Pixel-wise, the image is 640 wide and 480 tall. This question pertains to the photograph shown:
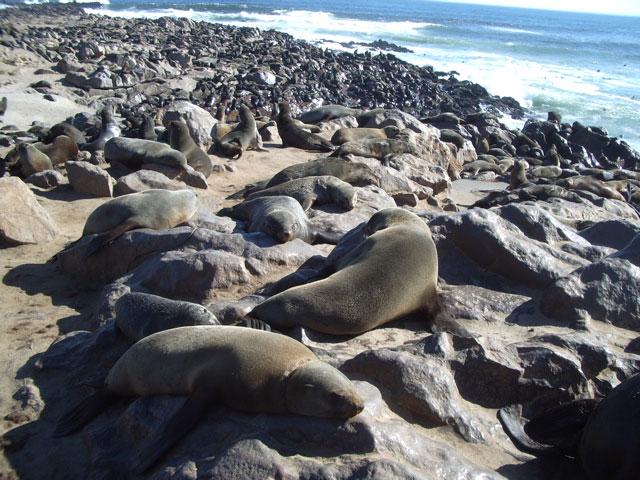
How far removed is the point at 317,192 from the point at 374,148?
11.5 feet

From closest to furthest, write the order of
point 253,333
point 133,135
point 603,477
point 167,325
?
1. point 603,477
2. point 253,333
3. point 167,325
4. point 133,135

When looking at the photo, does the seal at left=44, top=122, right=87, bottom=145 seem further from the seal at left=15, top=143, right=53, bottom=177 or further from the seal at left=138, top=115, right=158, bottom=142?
the seal at left=15, top=143, right=53, bottom=177

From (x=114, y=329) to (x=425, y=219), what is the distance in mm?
3130

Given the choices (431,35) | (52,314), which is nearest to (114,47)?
(52,314)

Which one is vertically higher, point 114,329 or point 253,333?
point 253,333

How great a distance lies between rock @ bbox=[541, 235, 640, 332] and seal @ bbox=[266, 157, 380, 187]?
14.2ft

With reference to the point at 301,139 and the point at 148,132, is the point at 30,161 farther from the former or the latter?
the point at 301,139

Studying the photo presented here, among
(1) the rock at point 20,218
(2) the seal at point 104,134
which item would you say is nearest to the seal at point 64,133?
(2) the seal at point 104,134

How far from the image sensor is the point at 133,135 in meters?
11.0

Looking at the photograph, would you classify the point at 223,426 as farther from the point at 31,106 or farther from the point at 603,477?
the point at 31,106

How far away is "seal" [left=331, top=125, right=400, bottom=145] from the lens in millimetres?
12109

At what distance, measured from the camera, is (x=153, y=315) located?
4090 mm

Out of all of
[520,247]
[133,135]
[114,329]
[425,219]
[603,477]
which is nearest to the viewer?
[603,477]

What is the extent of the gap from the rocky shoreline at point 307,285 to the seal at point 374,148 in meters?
0.04
